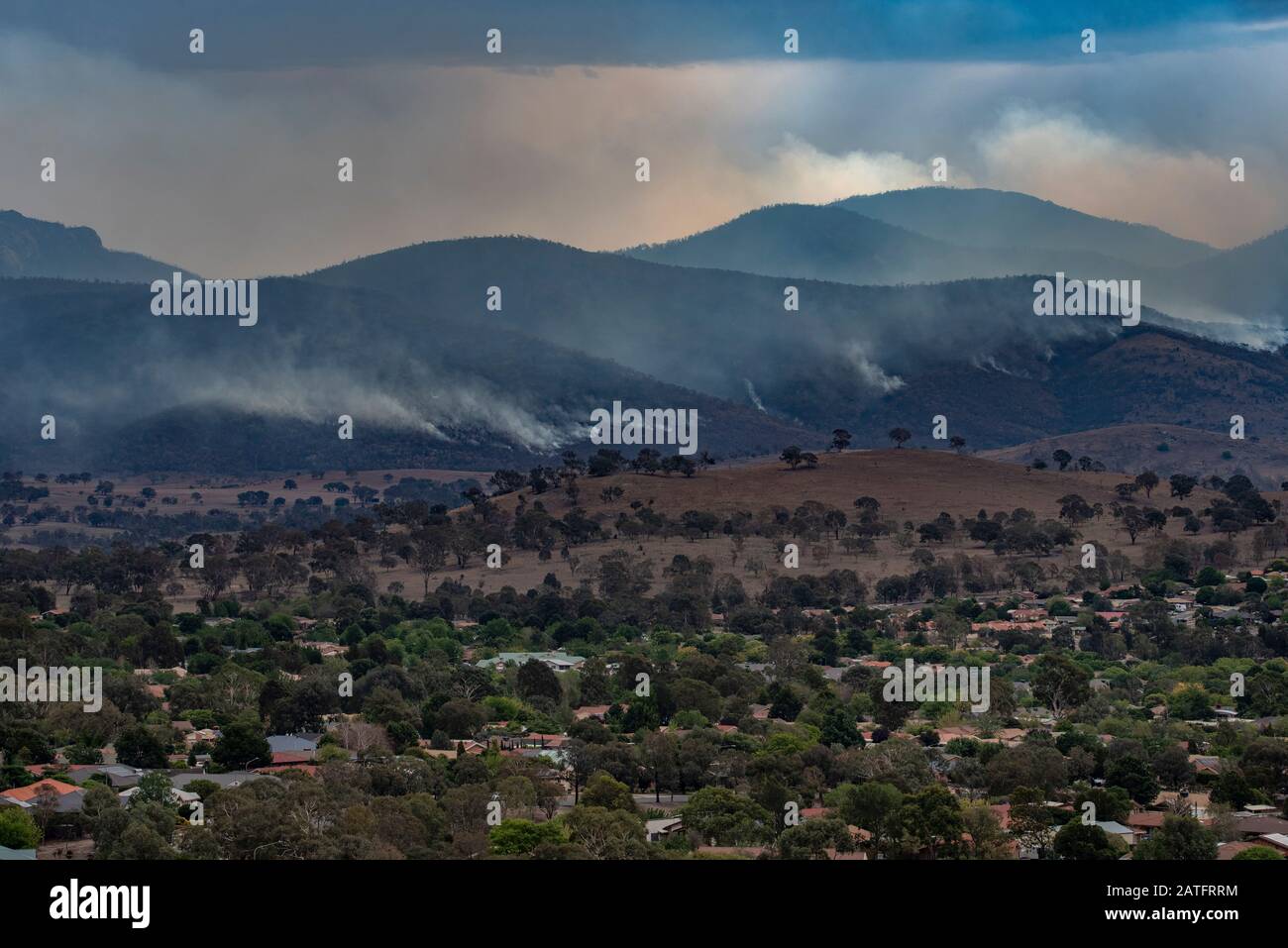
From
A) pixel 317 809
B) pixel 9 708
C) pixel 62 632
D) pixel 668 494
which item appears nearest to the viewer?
pixel 317 809

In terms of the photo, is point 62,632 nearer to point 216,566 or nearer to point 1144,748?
point 216,566

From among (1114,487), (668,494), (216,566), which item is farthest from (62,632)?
(1114,487)

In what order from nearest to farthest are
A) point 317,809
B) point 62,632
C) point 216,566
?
point 317,809, point 62,632, point 216,566

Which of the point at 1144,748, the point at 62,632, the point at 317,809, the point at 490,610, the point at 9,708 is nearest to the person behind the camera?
the point at 317,809

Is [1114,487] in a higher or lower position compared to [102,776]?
higher
